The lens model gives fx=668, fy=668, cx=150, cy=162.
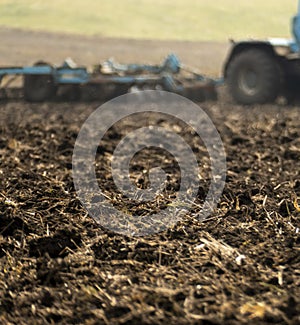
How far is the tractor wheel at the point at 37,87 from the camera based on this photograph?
37.4 ft

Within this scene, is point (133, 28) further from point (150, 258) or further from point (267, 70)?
point (150, 258)

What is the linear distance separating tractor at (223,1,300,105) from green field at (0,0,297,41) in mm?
17043

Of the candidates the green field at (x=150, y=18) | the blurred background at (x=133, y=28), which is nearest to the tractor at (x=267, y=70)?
the blurred background at (x=133, y=28)

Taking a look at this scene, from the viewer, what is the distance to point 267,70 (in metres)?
11.1

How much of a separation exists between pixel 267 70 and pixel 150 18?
22.1 meters

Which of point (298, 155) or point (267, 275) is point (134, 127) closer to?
point (298, 155)

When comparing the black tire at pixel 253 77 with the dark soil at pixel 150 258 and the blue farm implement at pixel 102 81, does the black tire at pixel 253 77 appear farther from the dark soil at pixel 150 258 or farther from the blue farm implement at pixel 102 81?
the dark soil at pixel 150 258

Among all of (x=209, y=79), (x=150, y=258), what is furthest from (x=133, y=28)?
(x=150, y=258)

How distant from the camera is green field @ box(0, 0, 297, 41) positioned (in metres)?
29.0

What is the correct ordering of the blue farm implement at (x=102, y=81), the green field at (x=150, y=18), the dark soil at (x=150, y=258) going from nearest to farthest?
the dark soil at (x=150, y=258) < the blue farm implement at (x=102, y=81) < the green field at (x=150, y=18)

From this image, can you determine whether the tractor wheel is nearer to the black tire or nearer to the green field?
the black tire

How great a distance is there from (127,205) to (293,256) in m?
1.36

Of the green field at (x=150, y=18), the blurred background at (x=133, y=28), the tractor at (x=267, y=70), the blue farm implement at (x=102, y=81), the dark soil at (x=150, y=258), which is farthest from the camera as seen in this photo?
the green field at (x=150, y=18)

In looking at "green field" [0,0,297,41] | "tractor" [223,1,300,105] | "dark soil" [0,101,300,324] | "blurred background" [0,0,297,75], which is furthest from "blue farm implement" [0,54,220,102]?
"green field" [0,0,297,41]
